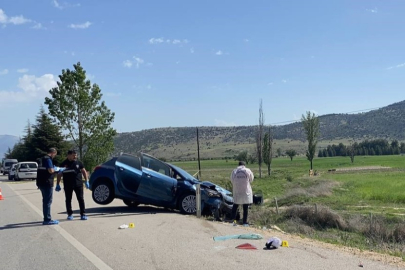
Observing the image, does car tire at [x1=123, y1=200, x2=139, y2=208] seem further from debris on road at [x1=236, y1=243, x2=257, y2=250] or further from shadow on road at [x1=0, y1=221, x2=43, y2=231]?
debris on road at [x1=236, y1=243, x2=257, y2=250]

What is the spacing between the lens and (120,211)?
13539 millimetres

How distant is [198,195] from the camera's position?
41.1 feet

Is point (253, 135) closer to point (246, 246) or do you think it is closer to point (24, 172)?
point (24, 172)

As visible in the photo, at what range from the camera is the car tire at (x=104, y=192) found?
1344 centimetres

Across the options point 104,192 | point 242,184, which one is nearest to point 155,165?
point 104,192

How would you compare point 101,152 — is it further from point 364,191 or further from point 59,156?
point 364,191

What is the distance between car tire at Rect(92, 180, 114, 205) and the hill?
102684mm

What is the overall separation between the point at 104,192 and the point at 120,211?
74 cm

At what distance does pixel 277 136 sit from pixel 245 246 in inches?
5902

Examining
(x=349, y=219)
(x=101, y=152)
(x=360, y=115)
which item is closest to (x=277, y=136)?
(x=360, y=115)

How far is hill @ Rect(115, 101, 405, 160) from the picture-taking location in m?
130

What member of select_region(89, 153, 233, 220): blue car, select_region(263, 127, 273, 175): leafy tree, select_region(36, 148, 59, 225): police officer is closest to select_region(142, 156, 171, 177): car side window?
select_region(89, 153, 233, 220): blue car

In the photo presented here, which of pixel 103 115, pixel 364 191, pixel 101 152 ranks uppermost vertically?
pixel 103 115

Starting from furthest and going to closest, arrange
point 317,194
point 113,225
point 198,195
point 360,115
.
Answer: point 360,115, point 317,194, point 198,195, point 113,225
